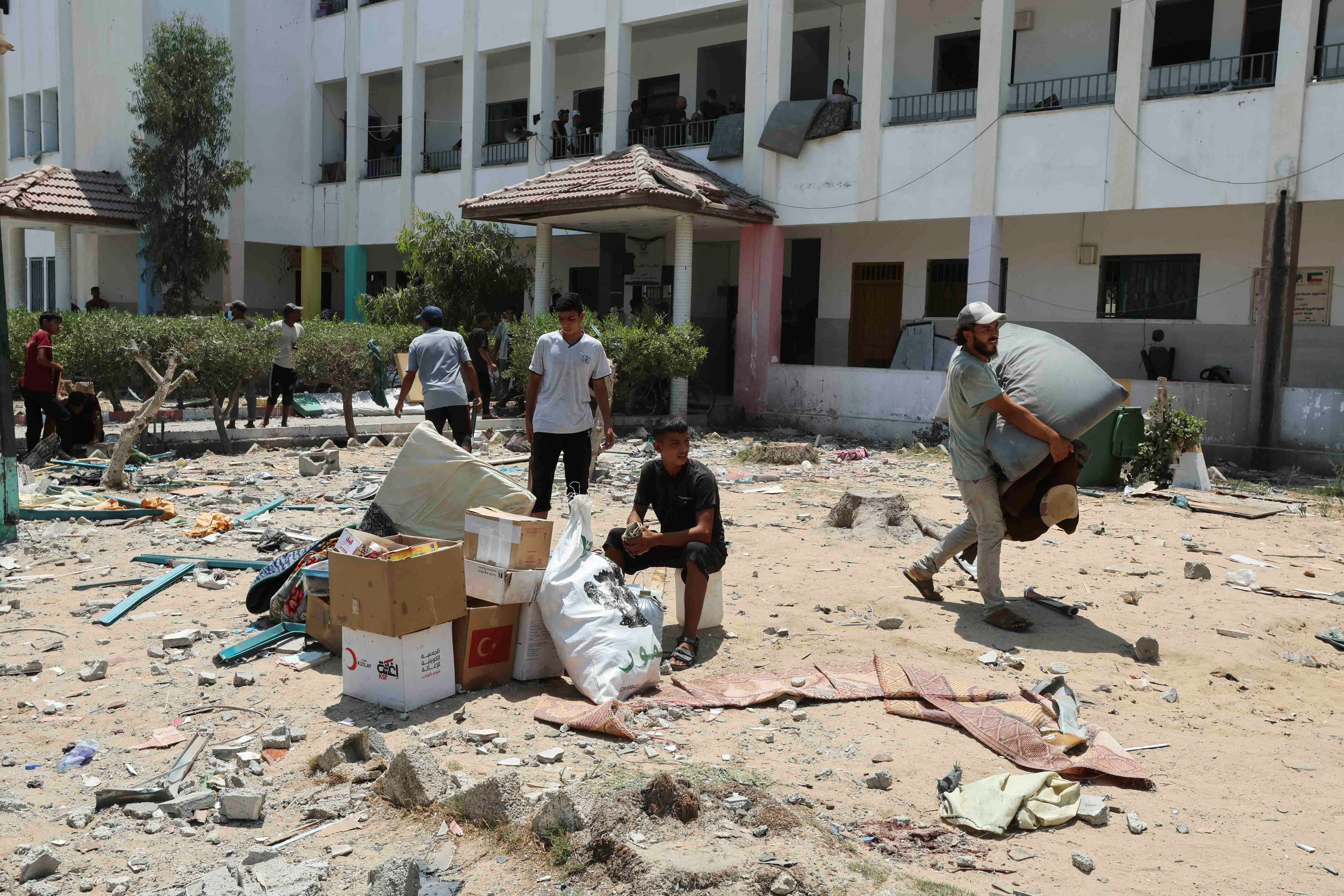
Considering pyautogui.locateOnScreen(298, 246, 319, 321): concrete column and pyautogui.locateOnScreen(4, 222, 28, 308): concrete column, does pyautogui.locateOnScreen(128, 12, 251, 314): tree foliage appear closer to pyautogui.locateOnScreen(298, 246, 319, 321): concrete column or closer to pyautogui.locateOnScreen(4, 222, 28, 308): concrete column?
pyautogui.locateOnScreen(298, 246, 319, 321): concrete column

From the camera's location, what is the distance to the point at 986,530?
5.85 meters

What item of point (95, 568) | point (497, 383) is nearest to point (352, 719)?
point (95, 568)

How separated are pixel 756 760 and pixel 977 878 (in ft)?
3.33

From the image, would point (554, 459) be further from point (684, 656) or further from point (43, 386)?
point (43, 386)

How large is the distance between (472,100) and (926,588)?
16518mm

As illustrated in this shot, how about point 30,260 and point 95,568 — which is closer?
point 95,568

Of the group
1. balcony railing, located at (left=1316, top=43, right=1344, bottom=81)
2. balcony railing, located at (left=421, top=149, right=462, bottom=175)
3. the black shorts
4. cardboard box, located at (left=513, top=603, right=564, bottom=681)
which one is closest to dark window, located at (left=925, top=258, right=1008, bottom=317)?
balcony railing, located at (left=1316, top=43, right=1344, bottom=81)

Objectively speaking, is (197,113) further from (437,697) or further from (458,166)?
(437,697)

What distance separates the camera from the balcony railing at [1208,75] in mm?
13367

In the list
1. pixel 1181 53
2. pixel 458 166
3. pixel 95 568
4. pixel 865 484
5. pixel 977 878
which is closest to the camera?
pixel 977 878

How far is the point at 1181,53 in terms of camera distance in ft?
48.4

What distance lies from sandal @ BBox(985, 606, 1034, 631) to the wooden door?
11.8m

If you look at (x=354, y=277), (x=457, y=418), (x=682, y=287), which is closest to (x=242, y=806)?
(x=457, y=418)

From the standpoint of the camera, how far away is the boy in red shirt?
10.4 metres
